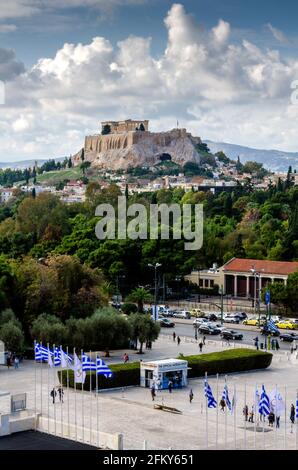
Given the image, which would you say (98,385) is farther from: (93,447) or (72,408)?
(93,447)

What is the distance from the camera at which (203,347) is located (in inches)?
2181

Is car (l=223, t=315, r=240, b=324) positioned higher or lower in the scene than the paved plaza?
higher

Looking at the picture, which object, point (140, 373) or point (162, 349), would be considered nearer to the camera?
point (140, 373)

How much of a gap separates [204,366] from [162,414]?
336 inches

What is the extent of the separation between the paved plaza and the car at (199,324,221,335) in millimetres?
12183

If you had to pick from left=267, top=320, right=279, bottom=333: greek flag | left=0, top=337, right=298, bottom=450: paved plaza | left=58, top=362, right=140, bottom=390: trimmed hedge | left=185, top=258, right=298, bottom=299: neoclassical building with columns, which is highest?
left=185, top=258, right=298, bottom=299: neoclassical building with columns

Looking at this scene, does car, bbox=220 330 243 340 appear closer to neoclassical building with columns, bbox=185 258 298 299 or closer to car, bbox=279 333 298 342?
car, bbox=279 333 298 342

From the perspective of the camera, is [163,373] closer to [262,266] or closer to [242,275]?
[262,266]

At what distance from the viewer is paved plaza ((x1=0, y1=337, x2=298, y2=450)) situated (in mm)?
33438

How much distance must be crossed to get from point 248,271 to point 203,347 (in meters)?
29.2

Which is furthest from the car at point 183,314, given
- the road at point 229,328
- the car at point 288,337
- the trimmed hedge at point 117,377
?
the trimmed hedge at point 117,377

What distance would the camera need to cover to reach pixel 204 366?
4656 cm

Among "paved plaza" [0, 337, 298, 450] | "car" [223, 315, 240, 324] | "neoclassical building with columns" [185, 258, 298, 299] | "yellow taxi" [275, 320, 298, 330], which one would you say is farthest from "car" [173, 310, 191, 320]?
"paved plaza" [0, 337, 298, 450]
